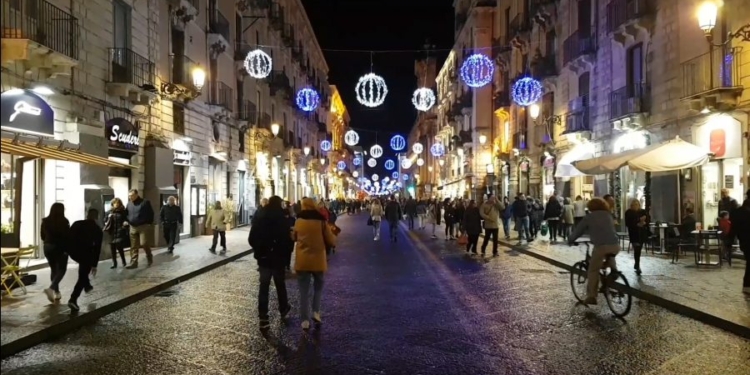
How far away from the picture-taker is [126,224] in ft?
51.0

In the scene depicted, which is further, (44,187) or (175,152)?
(175,152)

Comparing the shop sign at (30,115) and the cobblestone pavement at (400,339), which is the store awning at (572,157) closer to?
the cobblestone pavement at (400,339)

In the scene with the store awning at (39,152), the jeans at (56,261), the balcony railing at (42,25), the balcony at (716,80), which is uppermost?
the balcony railing at (42,25)

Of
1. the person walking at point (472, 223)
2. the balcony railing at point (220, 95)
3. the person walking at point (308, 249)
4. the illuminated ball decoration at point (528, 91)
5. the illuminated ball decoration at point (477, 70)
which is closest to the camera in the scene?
the person walking at point (308, 249)

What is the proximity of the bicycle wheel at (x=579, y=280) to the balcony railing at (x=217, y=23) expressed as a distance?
70.5ft

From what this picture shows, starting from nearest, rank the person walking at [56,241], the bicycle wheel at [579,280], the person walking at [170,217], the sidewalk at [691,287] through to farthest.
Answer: the sidewalk at [691,287] → the person walking at [56,241] → the bicycle wheel at [579,280] → the person walking at [170,217]

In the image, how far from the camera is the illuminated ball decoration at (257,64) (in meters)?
27.3

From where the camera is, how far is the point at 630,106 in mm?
21188

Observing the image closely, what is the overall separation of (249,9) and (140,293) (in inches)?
1060

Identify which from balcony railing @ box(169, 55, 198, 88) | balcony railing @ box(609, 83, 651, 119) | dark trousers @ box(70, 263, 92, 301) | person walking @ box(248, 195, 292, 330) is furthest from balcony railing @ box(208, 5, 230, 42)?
person walking @ box(248, 195, 292, 330)

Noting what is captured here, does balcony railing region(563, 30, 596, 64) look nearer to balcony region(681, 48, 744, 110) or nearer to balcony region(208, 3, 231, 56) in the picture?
balcony region(681, 48, 744, 110)

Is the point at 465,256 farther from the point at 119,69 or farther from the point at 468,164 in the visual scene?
the point at 468,164

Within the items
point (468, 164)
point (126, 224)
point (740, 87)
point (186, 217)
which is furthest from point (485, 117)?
point (126, 224)

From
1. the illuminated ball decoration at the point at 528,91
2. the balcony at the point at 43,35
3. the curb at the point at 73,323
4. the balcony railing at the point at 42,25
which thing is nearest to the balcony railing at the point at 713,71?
the illuminated ball decoration at the point at 528,91
